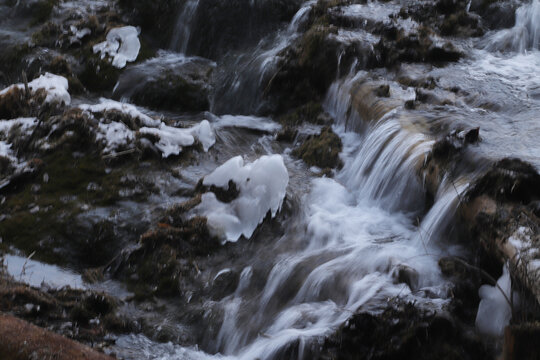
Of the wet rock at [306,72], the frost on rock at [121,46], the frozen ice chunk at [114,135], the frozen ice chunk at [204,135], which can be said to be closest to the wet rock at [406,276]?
the frozen ice chunk at [204,135]

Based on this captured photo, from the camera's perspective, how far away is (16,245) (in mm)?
5504

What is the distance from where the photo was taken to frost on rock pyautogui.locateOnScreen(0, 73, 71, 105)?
7.68m

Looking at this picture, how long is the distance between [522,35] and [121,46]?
6415 millimetres

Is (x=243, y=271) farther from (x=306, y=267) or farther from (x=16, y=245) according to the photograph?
(x=16, y=245)

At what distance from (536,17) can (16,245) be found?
765cm

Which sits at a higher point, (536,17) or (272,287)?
(536,17)

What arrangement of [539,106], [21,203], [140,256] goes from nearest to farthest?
1. [140,256]
2. [21,203]
3. [539,106]

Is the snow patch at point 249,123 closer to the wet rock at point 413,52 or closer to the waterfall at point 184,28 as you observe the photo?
the wet rock at point 413,52

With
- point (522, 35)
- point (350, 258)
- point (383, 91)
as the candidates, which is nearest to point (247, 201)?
point (350, 258)

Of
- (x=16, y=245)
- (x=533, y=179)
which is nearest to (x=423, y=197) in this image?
(x=533, y=179)

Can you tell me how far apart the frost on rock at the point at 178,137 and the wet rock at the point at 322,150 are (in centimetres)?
111

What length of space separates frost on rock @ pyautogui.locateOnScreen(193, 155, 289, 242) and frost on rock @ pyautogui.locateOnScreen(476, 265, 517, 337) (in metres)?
2.31

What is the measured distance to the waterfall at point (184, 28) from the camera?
422 inches

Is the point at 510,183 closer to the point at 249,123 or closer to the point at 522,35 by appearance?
the point at 249,123
